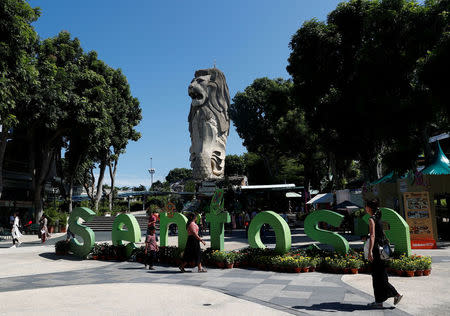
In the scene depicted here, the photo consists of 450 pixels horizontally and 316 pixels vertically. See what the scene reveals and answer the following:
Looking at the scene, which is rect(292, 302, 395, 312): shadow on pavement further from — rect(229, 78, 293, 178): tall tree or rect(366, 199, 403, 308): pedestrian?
rect(229, 78, 293, 178): tall tree

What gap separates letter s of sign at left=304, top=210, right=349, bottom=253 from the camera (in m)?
9.92

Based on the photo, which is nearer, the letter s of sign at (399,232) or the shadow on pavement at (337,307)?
the shadow on pavement at (337,307)

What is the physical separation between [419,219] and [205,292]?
36.0 ft

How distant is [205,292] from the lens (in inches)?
278

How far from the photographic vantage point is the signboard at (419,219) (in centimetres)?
1383

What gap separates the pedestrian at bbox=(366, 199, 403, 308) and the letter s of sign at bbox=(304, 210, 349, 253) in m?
3.85

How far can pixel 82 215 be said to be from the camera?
44.5 ft

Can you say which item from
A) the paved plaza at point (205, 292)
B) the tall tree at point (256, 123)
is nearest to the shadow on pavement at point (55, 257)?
the paved plaza at point (205, 292)

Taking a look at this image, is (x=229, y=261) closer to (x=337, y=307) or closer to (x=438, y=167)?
(x=337, y=307)

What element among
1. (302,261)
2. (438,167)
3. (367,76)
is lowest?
(302,261)

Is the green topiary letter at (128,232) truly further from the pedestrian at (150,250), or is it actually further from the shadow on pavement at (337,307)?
the shadow on pavement at (337,307)

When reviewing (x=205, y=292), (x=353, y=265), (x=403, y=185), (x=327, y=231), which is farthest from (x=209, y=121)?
(x=205, y=292)

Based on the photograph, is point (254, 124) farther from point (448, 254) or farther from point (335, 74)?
point (448, 254)

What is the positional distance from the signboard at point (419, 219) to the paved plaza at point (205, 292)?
126 inches
